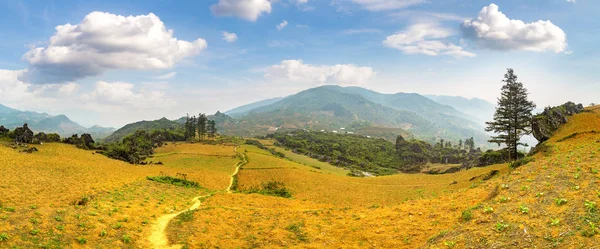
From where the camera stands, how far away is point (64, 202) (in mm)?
28484

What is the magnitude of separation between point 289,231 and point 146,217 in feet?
46.0

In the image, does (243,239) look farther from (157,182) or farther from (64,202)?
(157,182)

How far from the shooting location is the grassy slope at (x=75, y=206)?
19.9 m

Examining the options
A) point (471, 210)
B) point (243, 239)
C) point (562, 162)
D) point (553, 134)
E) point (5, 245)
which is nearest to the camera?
point (5, 245)

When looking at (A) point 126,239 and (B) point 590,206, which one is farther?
(A) point 126,239

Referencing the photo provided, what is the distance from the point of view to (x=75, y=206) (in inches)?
994

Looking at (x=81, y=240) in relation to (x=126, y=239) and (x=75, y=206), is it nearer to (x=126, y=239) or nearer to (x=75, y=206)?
(x=126, y=239)

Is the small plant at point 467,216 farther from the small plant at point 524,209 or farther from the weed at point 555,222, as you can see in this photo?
the weed at point 555,222

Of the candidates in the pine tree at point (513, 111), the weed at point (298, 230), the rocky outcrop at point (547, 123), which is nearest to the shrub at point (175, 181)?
the weed at point (298, 230)

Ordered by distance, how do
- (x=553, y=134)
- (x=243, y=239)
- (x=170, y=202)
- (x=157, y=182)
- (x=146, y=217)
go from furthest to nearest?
(x=553, y=134)
(x=157, y=182)
(x=170, y=202)
(x=146, y=217)
(x=243, y=239)

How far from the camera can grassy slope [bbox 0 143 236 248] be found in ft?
65.3

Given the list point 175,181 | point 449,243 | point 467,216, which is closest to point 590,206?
point 467,216

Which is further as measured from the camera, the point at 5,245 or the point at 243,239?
the point at 243,239

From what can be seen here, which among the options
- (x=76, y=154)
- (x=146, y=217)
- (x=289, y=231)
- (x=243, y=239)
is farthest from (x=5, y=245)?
(x=76, y=154)
